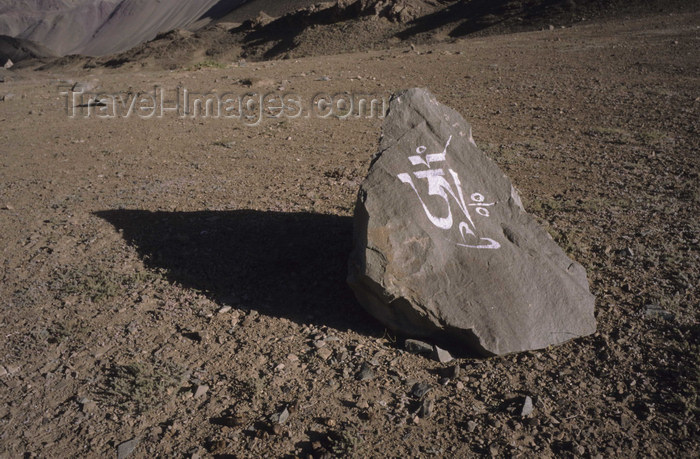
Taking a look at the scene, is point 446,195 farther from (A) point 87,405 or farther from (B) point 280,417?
(A) point 87,405

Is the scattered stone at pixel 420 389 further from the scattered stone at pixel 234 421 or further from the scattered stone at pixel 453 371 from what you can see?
the scattered stone at pixel 234 421

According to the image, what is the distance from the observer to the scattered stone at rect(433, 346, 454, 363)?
10.6 feet

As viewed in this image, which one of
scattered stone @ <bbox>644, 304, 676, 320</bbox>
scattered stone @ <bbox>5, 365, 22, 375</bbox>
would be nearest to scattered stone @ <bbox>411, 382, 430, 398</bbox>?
scattered stone @ <bbox>644, 304, 676, 320</bbox>

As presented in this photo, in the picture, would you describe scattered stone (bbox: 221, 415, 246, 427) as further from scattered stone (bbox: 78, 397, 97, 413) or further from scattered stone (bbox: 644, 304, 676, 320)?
scattered stone (bbox: 644, 304, 676, 320)

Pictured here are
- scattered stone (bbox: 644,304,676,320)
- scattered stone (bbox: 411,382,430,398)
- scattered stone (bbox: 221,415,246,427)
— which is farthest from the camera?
scattered stone (bbox: 644,304,676,320)

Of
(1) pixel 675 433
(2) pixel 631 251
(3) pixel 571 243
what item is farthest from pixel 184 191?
(1) pixel 675 433

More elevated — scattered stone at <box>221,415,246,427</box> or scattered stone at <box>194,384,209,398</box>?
scattered stone at <box>194,384,209,398</box>

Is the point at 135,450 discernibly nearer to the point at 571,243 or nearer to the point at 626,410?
the point at 626,410

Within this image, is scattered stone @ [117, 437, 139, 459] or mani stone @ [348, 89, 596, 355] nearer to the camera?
scattered stone @ [117, 437, 139, 459]

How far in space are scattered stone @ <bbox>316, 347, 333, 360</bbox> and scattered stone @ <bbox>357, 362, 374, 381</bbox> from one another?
0.84 feet

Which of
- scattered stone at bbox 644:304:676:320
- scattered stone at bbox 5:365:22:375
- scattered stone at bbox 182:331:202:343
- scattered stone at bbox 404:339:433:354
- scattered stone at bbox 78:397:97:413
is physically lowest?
scattered stone at bbox 644:304:676:320

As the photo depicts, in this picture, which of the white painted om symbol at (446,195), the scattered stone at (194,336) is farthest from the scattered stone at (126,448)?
the white painted om symbol at (446,195)

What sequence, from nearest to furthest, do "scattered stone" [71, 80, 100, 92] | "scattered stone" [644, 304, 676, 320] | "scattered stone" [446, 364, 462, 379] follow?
1. "scattered stone" [446, 364, 462, 379]
2. "scattered stone" [644, 304, 676, 320]
3. "scattered stone" [71, 80, 100, 92]

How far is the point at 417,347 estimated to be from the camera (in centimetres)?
331
